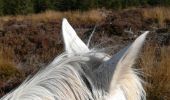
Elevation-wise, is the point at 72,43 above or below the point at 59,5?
above

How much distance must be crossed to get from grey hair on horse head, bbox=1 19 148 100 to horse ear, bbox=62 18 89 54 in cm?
20

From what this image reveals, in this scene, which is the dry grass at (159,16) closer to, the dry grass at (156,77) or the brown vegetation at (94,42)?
the brown vegetation at (94,42)

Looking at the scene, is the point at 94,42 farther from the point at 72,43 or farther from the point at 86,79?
the point at 86,79

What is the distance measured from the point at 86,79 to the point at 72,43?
42 centimetres

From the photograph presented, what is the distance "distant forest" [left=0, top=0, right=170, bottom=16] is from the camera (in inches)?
1543

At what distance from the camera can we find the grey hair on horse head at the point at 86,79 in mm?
1344

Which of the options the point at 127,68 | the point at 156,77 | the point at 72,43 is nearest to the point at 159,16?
the point at 156,77

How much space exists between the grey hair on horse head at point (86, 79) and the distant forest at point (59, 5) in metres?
37.0

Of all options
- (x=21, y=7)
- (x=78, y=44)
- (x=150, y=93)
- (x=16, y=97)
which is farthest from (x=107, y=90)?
(x=21, y=7)

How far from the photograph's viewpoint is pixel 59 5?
4191 cm

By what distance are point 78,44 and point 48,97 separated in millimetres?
513

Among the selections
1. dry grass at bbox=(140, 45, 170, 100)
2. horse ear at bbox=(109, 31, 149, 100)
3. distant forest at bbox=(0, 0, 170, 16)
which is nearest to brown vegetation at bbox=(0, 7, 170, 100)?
dry grass at bbox=(140, 45, 170, 100)

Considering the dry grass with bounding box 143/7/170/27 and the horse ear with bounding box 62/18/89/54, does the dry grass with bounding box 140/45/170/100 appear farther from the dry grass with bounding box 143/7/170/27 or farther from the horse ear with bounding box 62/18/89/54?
the dry grass with bounding box 143/7/170/27

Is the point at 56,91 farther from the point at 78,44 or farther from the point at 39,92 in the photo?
the point at 78,44
